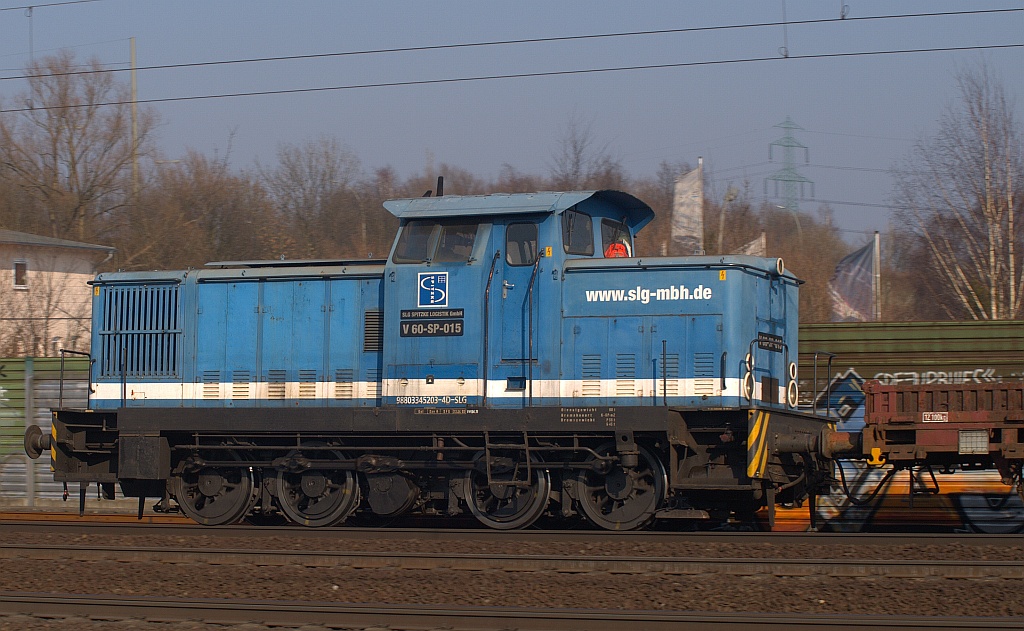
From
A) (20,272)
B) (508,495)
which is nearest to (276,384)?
(508,495)

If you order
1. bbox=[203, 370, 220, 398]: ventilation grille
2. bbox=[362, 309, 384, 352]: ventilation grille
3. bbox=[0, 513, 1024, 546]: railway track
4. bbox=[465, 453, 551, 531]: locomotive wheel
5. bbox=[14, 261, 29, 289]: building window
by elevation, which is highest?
bbox=[14, 261, 29, 289]: building window

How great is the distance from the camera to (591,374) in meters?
10.9

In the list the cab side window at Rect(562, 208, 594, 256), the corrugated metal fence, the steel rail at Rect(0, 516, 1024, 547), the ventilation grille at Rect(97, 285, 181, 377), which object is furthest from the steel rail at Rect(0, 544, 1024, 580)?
the corrugated metal fence

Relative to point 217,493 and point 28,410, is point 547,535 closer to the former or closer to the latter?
point 217,493

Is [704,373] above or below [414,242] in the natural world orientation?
below

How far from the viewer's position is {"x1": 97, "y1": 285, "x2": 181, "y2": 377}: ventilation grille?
12.2 metres

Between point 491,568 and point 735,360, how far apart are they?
3736 millimetres

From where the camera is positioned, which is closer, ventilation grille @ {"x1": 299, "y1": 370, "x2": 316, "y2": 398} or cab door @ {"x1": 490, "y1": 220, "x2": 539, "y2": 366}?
cab door @ {"x1": 490, "y1": 220, "x2": 539, "y2": 366}

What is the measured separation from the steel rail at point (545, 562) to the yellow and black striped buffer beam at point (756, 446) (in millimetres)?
1825

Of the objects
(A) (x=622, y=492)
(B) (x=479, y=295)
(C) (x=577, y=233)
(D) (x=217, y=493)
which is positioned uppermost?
(C) (x=577, y=233)

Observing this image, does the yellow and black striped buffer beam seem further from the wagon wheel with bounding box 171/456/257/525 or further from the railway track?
the wagon wheel with bounding box 171/456/257/525

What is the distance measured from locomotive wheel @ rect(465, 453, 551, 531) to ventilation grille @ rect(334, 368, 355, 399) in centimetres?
167

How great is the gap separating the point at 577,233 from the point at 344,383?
10.4 feet

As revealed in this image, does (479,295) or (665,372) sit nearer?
(665,372)
